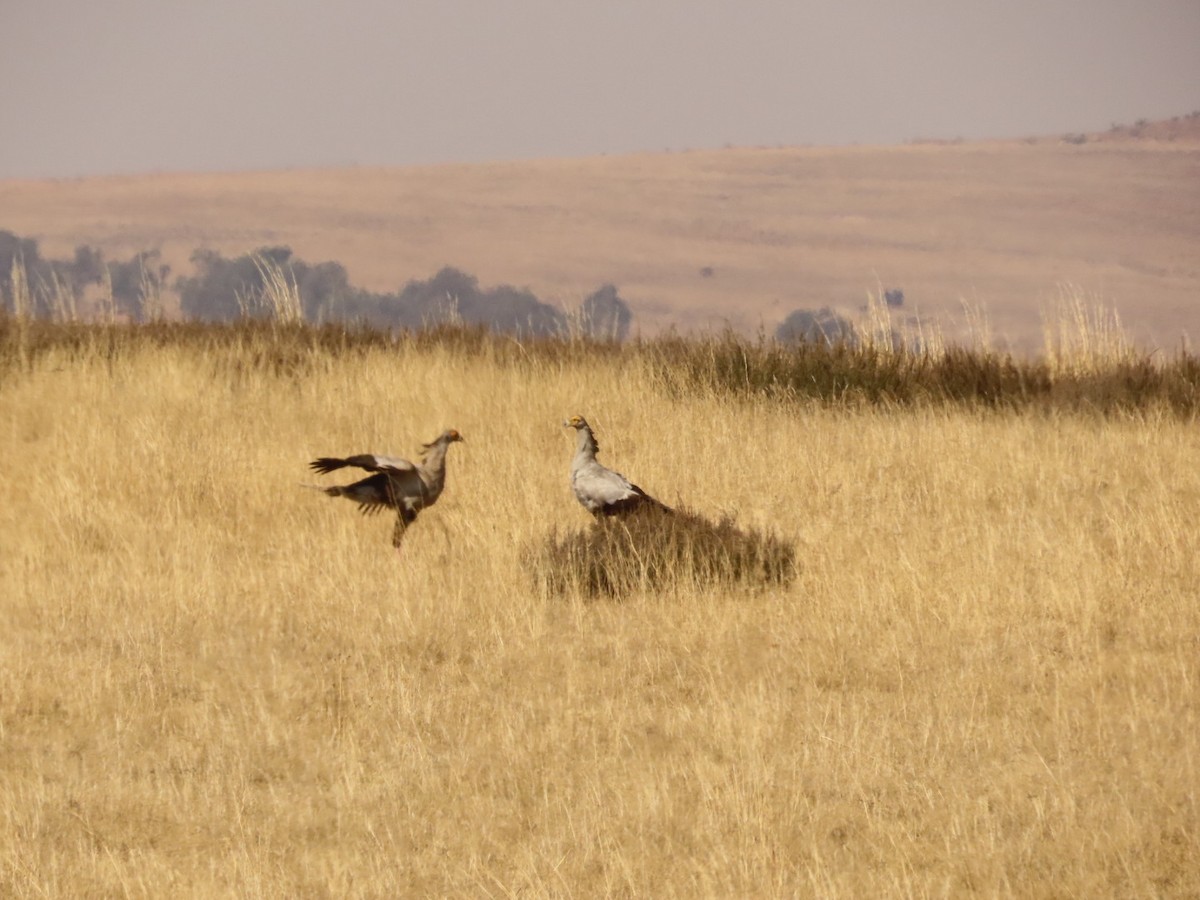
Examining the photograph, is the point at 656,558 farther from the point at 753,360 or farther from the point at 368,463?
the point at 753,360

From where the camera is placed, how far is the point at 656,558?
315 inches

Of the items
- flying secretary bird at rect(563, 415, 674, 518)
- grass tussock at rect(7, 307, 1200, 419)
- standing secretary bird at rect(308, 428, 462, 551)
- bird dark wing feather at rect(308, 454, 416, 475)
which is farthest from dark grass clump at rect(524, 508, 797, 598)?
grass tussock at rect(7, 307, 1200, 419)

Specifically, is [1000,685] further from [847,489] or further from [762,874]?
[847,489]

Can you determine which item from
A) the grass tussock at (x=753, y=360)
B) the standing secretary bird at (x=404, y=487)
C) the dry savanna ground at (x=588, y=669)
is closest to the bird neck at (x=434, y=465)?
the standing secretary bird at (x=404, y=487)

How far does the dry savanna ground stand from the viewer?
4523 millimetres

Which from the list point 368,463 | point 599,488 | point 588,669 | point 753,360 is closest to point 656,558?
point 599,488

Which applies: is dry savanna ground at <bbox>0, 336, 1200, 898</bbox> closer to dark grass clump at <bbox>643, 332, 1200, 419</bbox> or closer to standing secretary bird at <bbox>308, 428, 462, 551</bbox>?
standing secretary bird at <bbox>308, 428, 462, 551</bbox>

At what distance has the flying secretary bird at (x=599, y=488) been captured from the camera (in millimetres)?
8172

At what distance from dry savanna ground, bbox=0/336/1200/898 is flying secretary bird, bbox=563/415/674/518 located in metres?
0.63

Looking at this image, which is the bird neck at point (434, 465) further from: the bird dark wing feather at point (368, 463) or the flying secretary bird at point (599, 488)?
the flying secretary bird at point (599, 488)

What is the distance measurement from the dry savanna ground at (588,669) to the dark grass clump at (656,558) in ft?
0.52

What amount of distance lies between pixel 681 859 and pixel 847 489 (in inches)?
231

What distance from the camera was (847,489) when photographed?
32.7 feet

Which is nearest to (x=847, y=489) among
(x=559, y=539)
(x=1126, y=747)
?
(x=559, y=539)
